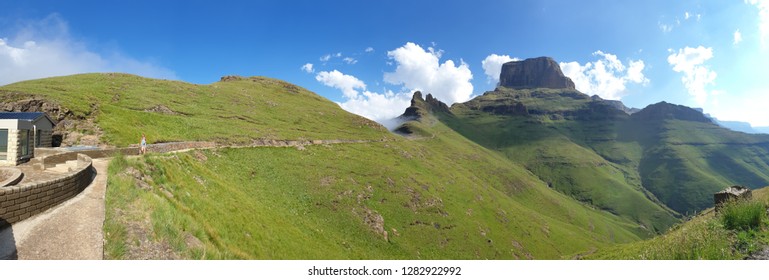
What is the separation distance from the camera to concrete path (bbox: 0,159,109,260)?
12773 millimetres

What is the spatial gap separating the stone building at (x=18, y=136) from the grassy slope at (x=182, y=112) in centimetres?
1853

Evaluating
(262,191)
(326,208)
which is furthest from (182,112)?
(326,208)

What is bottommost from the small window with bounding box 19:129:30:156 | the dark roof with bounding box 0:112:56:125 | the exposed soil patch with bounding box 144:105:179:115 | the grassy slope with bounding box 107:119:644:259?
the grassy slope with bounding box 107:119:644:259

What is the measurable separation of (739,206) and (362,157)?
8430cm

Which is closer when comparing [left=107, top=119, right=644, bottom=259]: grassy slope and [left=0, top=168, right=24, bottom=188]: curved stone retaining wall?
[left=0, top=168, right=24, bottom=188]: curved stone retaining wall

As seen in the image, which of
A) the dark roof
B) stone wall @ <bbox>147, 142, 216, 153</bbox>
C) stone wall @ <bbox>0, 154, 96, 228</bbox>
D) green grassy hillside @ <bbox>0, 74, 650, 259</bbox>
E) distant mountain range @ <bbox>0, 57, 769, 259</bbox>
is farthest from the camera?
stone wall @ <bbox>147, 142, 216, 153</bbox>

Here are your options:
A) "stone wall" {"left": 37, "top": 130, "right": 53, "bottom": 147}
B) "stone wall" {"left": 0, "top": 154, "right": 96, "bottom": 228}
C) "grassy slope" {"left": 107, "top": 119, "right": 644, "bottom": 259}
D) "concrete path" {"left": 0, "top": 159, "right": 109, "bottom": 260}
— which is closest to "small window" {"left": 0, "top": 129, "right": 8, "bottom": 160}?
"stone wall" {"left": 37, "top": 130, "right": 53, "bottom": 147}

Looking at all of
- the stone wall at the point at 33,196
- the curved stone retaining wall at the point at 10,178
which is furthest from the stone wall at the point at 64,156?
the stone wall at the point at 33,196

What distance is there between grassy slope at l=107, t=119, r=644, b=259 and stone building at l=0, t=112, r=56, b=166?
1081 cm

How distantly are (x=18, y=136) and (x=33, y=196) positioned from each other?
23602 millimetres

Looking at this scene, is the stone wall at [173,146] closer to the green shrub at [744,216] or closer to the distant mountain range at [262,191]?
the distant mountain range at [262,191]

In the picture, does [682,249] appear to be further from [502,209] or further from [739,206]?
[502,209]

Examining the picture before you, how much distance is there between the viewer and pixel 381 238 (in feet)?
176

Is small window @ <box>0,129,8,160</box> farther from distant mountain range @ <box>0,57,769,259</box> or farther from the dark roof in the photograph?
distant mountain range @ <box>0,57,769,259</box>
